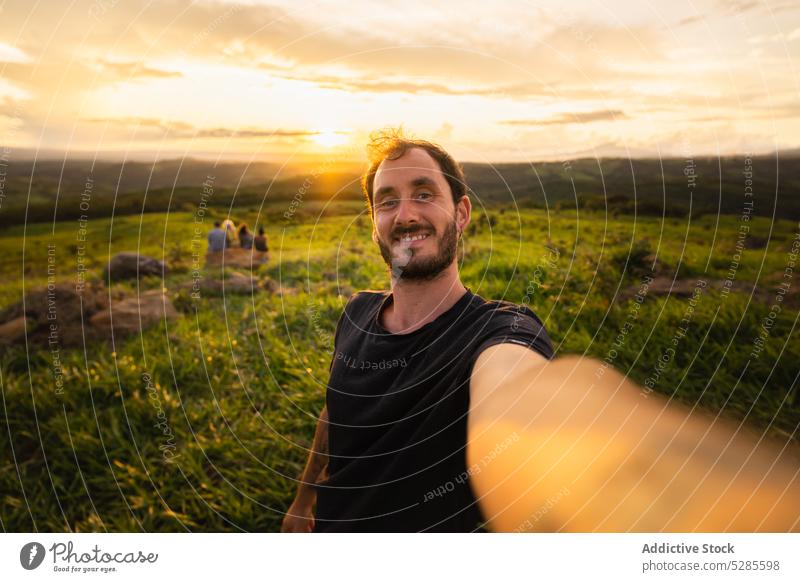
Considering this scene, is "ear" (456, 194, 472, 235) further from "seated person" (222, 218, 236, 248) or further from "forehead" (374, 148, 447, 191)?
"seated person" (222, 218, 236, 248)

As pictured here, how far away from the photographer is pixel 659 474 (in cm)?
108

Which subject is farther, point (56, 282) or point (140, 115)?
point (56, 282)

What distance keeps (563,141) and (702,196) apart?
1.93 ft

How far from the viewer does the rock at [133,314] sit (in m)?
2.47

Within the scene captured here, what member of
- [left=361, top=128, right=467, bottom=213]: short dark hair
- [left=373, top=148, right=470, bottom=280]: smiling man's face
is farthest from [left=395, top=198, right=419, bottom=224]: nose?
[left=361, top=128, right=467, bottom=213]: short dark hair

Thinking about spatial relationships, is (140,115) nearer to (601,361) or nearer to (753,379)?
(601,361)

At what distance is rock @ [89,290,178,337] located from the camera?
97.2 inches

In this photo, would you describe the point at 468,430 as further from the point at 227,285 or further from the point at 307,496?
the point at 227,285

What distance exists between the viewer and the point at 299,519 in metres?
1.80

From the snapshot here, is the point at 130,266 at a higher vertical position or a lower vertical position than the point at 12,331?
higher

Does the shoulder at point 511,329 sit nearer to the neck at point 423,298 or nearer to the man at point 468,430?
the man at point 468,430

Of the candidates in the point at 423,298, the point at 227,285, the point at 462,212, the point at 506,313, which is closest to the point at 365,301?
the point at 423,298

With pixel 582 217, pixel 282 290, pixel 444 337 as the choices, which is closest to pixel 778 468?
pixel 444 337

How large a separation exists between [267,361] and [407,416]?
46.0 inches
